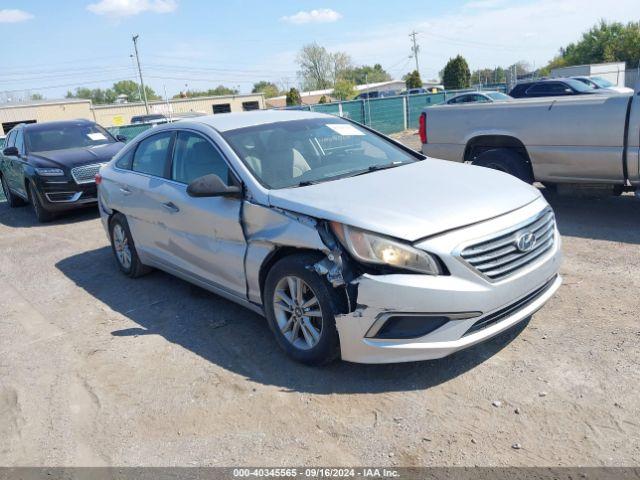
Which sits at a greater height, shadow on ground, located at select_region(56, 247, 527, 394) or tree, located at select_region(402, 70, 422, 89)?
tree, located at select_region(402, 70, 422, 89)

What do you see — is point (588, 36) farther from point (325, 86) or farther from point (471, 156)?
point (471, 156)

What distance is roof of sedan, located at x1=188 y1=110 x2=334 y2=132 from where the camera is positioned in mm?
4779

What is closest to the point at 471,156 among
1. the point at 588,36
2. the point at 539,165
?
the point at 539,165

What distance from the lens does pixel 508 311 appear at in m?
3.51

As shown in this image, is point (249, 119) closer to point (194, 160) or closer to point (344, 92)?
point (194, 160)

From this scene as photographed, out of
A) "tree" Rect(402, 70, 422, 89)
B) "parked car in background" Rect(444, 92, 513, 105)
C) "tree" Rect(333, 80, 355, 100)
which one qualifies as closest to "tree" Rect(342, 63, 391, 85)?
"tree" Rect(333, 80, 355, 100)

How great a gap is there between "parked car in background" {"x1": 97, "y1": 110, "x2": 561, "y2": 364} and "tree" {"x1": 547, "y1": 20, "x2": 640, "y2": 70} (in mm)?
60054

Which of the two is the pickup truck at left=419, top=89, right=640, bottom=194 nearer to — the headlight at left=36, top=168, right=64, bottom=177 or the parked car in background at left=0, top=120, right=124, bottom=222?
the parked car in background at left=0, top=120, right=124, bottom=222

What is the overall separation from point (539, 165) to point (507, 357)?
13.1ft

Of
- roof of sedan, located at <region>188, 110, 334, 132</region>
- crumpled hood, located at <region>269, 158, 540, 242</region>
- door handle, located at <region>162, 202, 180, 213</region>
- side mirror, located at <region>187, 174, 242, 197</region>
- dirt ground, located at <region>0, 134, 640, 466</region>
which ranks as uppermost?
roof of sedan, located at <region>188, 110, 334, 132</region>

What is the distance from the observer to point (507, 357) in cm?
373

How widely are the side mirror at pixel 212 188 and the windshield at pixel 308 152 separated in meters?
0.22

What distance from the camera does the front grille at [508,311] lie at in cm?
336

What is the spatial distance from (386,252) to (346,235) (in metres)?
0.28
